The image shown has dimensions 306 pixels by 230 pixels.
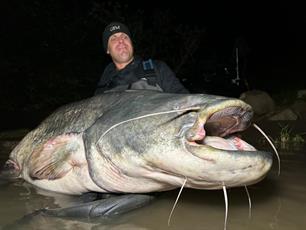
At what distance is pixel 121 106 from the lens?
3.18 meters

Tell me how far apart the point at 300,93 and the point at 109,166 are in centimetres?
727

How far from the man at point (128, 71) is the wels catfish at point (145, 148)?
0.65 meters

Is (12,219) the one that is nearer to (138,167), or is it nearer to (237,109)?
(138,167)

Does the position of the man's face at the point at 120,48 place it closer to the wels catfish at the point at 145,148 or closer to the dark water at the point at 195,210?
the wels catfish at the point at 145,148

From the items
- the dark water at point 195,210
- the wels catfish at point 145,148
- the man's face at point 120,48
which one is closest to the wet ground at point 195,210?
the dark water at point 195,210

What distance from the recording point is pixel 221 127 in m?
2.80

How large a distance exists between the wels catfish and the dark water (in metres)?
0.13

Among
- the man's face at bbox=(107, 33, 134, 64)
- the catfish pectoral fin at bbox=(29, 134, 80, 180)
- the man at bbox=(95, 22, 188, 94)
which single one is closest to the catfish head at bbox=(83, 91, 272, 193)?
the catfish pectoral fin at bbox=(29, 134, 80, 180)

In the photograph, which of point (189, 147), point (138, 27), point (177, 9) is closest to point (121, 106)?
point (189, 147)

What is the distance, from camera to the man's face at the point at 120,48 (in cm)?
454

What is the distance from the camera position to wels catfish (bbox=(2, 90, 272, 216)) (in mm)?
2492

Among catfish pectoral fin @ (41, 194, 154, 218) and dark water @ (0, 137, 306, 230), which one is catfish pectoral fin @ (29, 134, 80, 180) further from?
catfish pectoral fin @ (41, 194, 154, 218)

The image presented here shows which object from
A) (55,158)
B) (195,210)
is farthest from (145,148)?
(55,158)

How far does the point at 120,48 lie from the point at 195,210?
1.95 meters
